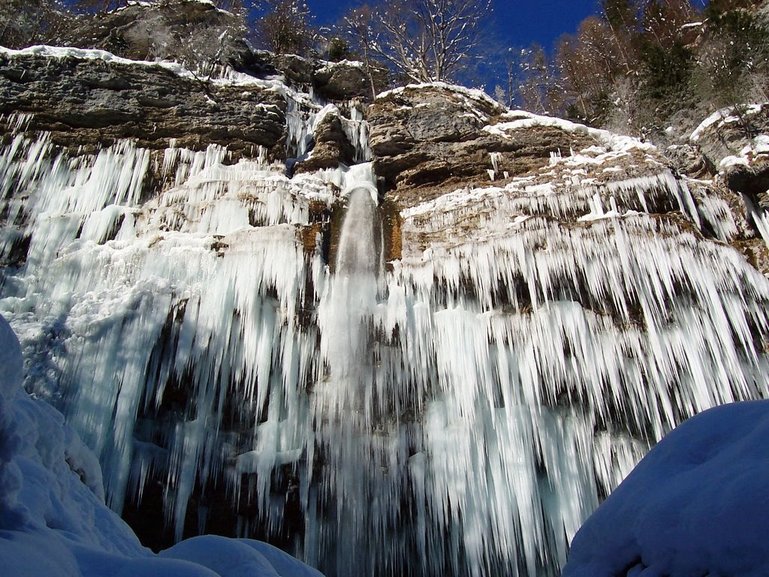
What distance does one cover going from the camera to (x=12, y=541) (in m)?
1.53

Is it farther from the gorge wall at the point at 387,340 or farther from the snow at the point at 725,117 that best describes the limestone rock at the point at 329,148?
the snow at the point at 725,117

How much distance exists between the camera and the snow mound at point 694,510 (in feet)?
4.79

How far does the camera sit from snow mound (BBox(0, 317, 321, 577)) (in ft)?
5.40

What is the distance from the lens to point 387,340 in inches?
269

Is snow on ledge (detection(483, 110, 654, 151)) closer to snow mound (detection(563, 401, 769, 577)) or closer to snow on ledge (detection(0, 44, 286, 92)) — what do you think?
snow on ledge (detection(0, 44, 286, 92))

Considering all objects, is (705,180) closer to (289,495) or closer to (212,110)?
(289,495)

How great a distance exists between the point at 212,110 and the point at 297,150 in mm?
1508

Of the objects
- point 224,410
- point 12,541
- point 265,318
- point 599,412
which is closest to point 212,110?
point 265,318

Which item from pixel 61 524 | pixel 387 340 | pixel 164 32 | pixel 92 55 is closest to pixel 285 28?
pixel 164 32

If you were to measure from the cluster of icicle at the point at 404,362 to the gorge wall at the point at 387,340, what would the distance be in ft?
0.08

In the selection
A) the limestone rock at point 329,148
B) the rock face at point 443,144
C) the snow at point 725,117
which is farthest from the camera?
the snow at point 725,117

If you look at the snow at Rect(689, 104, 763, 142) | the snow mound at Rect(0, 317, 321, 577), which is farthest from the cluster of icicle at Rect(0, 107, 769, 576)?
the snow at Rect(689, 104, 763, 142)

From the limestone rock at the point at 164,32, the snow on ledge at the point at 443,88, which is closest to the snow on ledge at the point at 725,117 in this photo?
the snow on ledge at the point at 443,88

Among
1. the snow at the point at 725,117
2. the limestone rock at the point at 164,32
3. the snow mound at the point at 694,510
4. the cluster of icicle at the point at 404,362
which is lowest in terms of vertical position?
the snow mound at the point at 694,510
